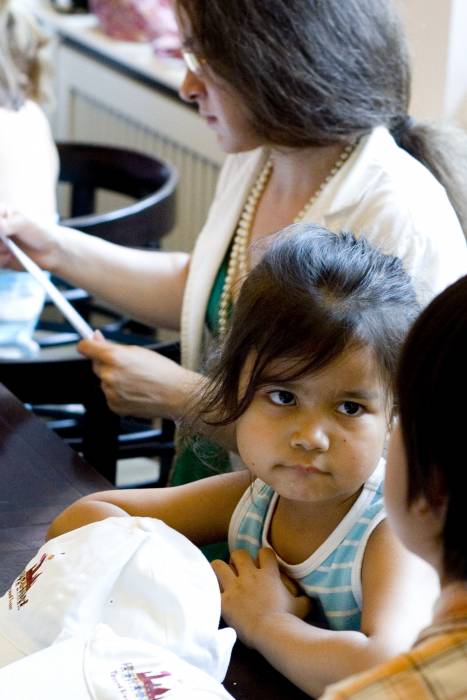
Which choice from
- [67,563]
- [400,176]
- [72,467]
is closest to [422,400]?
[67,563]

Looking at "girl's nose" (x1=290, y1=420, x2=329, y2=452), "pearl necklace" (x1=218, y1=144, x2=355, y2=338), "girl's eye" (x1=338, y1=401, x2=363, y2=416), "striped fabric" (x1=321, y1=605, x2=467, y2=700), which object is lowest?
"pearl necklace" (x1=218, y1=144, x2=355, y2=338)

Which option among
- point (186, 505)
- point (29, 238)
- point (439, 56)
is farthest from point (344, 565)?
point (439, 56)

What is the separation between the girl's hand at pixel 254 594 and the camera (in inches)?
49.9

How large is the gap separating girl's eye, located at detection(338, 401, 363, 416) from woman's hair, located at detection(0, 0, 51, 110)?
5.30ft

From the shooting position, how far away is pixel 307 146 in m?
1.82

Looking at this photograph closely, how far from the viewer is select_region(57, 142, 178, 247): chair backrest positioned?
8.11 feet

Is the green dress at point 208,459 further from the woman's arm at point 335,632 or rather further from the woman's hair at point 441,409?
the woman's hair at point 441,409

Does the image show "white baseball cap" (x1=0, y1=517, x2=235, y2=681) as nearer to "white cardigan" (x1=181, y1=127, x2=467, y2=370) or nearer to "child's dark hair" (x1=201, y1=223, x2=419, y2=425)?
"child's dark hair" (x1=201, y1=223, x2=419, y2=425)

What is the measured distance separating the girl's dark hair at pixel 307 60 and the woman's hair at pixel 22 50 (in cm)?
97

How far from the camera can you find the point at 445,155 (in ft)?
6.15

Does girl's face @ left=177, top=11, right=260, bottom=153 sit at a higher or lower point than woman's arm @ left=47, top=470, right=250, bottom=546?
higher

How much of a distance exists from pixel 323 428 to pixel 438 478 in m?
0.39

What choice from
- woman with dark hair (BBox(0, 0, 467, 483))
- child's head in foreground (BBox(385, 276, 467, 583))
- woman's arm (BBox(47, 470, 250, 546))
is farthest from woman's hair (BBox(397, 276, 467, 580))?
woman with dark hair (BBox(0, 0, 467, 483))

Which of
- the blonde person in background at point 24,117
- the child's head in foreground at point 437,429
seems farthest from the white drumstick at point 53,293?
the child's head in foreground at point 437,429
